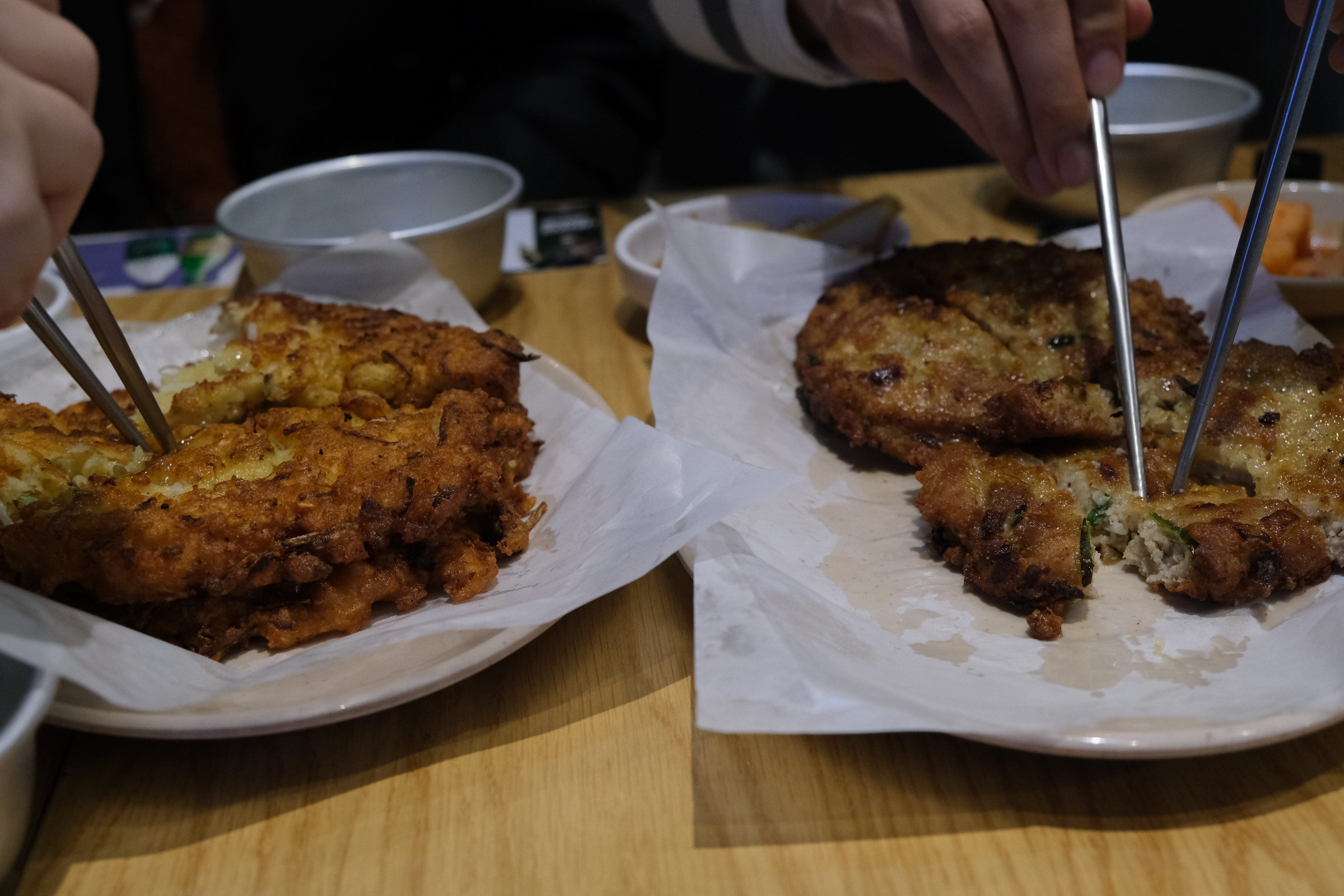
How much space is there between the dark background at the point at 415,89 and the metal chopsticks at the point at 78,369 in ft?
9.44

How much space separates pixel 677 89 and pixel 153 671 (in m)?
5.51

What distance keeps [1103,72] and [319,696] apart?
1.99m

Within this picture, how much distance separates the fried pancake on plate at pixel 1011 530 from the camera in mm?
1487

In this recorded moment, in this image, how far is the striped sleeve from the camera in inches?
113

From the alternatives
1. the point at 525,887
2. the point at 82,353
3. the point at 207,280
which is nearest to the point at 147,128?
the point at 207,280

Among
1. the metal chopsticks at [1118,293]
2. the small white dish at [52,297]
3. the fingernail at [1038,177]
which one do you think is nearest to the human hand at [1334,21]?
the metal chopsticks at [1118,293]

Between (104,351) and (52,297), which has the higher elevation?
(104,351)

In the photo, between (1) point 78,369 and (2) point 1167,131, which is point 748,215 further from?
(1) point 78,369

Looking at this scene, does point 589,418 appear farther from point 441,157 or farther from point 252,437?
point 441,157

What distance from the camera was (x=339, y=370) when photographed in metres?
1.94

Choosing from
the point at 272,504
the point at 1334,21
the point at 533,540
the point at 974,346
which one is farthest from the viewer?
the point at 974,346

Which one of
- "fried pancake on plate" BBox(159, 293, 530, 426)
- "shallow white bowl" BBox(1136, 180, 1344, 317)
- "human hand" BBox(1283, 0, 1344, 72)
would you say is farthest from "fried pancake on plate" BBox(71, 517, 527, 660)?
→ "shallow white bowl" BBox(1136, 180, 1344, 317)

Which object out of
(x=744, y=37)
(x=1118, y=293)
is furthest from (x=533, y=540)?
(x=744, y=37)

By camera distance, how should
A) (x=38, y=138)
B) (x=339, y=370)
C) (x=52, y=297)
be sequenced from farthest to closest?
(x=52, y=297)
(x=339, y=370)
(x=38, y=138)
